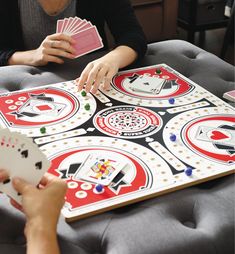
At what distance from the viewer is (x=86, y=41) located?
1223 millimetres

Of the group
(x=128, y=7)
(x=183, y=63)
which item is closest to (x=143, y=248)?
(x=183, y=63)

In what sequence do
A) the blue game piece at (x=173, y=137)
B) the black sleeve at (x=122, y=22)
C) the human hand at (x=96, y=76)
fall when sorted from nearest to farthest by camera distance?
the blue game piece at (x=173, y=137)
the human hand at (x=96, y=76)
the black sleeve at (x=122, y=22)

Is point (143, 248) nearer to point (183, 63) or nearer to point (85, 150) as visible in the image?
point (85, 150)

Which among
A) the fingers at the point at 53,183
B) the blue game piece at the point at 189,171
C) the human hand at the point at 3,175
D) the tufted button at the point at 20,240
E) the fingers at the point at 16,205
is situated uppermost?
the human hand at the point at 3,175

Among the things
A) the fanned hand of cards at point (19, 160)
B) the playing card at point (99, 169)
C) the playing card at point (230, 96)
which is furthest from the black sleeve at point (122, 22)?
the fanned hand of cards at point (19, 160)

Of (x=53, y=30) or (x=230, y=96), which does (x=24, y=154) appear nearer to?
(x=230, y=96)

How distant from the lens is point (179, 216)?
74cm

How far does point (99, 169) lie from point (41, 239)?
20 centimetres

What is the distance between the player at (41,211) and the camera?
0.63 metres

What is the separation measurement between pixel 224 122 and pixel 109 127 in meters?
0.26

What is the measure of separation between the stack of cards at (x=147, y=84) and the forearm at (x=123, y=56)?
0.27 ft

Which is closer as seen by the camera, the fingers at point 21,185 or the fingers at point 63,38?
the fingers at point 21,185

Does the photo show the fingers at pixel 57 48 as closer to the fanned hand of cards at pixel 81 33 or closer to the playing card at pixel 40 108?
the fanned hand of cards at pixel 81 33

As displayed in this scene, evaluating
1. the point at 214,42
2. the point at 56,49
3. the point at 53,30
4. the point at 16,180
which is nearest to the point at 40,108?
the point at 56,49
